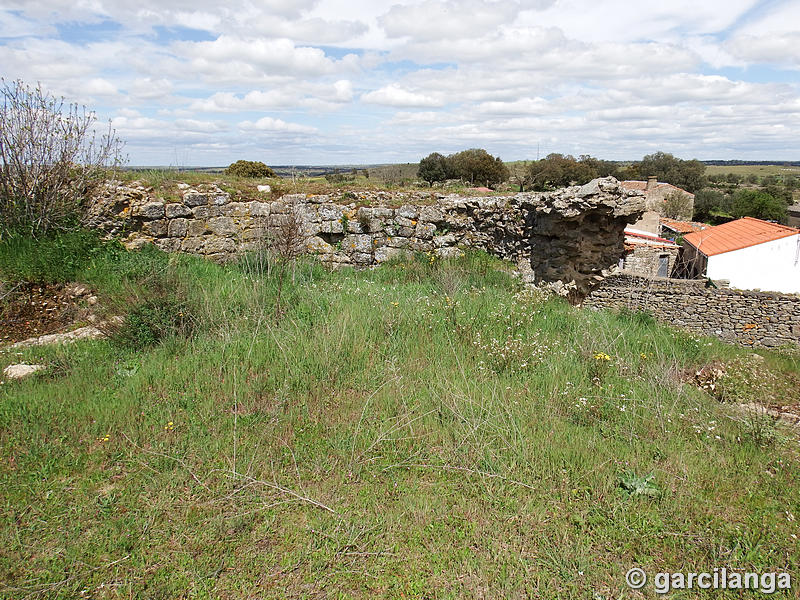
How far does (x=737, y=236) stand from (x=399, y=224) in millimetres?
23479

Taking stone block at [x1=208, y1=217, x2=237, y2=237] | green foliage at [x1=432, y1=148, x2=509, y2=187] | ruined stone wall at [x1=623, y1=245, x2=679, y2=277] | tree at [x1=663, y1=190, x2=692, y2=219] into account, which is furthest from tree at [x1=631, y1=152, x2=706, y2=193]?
stone block at [x1=208, y1=217, x2=237, y2=237]

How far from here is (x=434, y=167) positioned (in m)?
27.9

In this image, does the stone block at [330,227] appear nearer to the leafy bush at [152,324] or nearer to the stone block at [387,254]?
the stone block at [387,254]

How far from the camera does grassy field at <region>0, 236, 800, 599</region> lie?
8.39ft

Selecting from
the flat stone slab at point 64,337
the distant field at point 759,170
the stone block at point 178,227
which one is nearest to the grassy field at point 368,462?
the flat stone slab at point 64,337

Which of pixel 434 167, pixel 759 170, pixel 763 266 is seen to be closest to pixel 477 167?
pixel 434 167

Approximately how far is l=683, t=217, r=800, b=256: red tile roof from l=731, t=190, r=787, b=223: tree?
1953 centimetres

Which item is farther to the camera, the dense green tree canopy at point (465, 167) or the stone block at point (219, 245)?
the dense green tree canopy at point (465, 167)

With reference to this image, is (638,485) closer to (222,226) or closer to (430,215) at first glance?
(430,215)

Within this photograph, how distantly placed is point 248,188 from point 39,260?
3.41 metres

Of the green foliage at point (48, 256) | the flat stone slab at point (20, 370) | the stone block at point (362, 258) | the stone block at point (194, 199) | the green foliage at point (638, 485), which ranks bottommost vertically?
the green foliage at point (638, 485)

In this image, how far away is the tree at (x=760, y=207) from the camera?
40.8 metres

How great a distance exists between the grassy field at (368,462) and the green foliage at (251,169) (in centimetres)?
783

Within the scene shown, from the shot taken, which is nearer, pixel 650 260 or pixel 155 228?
pixel 155 228
